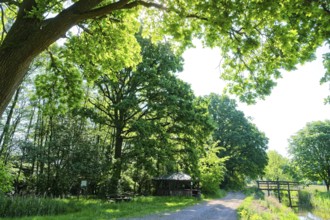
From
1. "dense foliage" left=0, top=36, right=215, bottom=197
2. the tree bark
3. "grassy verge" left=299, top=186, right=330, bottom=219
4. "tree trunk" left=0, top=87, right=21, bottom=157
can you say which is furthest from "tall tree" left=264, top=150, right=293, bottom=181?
the tree bark

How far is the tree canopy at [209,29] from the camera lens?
4.70 metres

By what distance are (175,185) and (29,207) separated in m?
20.5

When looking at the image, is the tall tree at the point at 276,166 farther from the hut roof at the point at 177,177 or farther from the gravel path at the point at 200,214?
the gravel path at the point at 200,214

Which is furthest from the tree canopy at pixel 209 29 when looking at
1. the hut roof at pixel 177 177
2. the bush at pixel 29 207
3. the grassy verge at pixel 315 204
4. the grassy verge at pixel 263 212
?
the hut roof at pixel 177 177

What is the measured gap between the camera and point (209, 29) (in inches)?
239

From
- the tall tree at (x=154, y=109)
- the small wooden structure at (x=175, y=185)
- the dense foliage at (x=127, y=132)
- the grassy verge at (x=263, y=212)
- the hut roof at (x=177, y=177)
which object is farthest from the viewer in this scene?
the small wooden structure at (x=175, y=185)

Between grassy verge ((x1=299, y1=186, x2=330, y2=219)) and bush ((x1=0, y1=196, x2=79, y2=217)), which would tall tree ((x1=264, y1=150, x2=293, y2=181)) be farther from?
bush ((x1=0, y1=196, x2=79, y2=217))

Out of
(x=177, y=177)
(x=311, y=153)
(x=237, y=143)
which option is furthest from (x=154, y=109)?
(x=311, y=153)

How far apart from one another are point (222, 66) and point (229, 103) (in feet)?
152

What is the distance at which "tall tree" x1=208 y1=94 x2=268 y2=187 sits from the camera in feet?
160

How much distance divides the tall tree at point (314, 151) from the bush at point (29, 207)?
38.8 metres

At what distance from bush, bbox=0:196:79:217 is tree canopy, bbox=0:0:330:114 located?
964 centimetres

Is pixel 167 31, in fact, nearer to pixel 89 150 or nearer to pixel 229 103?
pixel 89 150

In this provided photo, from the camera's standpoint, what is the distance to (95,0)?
201 inches
